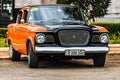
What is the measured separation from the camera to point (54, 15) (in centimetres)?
1373

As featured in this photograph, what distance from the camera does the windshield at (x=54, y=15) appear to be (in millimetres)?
13562

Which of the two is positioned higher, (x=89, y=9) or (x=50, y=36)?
(x=50, y=36)

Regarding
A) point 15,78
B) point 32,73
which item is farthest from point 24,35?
point 15,78

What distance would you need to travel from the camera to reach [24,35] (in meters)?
13.3

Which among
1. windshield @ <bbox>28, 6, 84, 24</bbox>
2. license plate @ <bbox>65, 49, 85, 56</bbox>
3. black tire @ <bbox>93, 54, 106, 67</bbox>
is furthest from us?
windshield @ <bbox>28, 6, 84, 24</bbox>

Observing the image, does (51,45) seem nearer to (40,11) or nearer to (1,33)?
(40,11)

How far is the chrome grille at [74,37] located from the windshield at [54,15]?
0.93m

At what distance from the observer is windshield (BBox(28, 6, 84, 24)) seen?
44.5 ft

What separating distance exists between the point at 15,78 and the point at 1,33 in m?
11.7

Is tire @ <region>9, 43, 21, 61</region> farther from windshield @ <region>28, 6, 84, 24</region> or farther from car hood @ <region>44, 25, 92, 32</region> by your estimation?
car hood @ <region>44, 25, 92, 32</region>

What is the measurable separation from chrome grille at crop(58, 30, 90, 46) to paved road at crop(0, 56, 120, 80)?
24.3 inches

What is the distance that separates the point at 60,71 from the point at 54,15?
6.78 ft

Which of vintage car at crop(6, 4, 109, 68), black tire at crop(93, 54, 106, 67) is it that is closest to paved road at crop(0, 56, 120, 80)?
black tire at crop(93, 54, 106, 67)

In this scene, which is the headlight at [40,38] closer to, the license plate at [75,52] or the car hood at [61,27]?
the car hood at [61,27]
